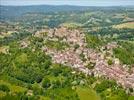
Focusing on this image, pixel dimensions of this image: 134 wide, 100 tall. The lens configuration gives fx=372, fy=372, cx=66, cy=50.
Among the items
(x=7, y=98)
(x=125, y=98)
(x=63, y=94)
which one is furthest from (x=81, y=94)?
Answer: (x=7, y=98)

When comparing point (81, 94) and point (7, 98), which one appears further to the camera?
point (81, 94)

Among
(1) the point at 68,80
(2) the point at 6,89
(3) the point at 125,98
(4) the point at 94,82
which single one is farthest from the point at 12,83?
(3) the point at 125,98

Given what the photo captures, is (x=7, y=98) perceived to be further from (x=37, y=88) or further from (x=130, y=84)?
(x=130, y=84)

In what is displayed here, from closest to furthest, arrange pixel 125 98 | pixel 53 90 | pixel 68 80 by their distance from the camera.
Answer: pixel 125 98 < pixel 53 90 < pixel 68 80

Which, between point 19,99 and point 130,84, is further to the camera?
point 130,84

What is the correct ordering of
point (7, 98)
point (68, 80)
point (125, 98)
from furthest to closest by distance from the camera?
point (68, 80)
point (125, 98)
point (7, 98)

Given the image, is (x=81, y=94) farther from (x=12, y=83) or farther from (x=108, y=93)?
(x=12, y=83)

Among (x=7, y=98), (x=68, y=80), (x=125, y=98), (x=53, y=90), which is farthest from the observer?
(x=68, y=80)

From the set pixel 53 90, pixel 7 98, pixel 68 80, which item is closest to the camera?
pixel 7 98
